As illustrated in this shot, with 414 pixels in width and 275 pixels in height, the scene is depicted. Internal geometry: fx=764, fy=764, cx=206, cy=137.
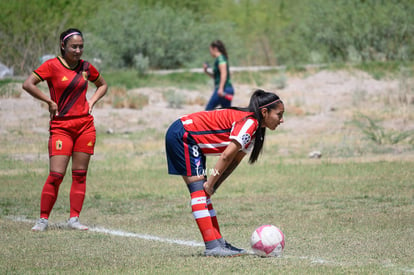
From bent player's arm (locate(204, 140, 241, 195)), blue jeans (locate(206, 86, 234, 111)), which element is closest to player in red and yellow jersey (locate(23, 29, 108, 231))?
bent player's arm (locate(204, 140, 241, 195))

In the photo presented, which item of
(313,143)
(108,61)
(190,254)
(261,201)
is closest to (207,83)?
(108,61)

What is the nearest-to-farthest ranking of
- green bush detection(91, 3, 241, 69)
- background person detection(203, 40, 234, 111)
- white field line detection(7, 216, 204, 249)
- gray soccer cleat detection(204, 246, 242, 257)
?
1. gray soccer cleat detection(204, 246, 242, 257)
2. white field line detection(7, 216, 204, 249)
3. background person detection(203, 40, 234, 111)
4. green bush detection(91, 3, 241, 69)

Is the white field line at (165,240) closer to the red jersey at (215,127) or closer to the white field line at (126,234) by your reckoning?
the white field line at (126,234)

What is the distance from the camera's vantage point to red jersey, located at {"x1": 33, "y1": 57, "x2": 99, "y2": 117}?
882 centimetres

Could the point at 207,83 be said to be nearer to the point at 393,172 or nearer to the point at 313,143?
the point at 313,143

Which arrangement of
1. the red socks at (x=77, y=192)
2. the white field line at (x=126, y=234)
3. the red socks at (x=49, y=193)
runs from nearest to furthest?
the white field line at (x=126, y=234), the red socks at (x=49, y=193), the red socks at (x=77, y=192)

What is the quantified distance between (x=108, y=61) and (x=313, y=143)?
44.6 ft

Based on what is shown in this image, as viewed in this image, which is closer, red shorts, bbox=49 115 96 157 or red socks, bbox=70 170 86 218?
red shorts, bbox=49 115 96 157

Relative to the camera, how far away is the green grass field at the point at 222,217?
6758mm

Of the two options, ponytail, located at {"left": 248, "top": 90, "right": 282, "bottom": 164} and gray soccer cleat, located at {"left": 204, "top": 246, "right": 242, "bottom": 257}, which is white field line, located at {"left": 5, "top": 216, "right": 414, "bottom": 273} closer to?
gray soccer cleat, located at {"left": 204, "top": 246, "right": 242, "bottom": 257}

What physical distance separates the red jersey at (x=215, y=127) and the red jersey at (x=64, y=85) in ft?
7.17

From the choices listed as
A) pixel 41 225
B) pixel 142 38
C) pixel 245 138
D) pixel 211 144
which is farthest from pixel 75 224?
pixel 142 38

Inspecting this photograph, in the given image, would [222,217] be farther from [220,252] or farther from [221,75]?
[221,75]

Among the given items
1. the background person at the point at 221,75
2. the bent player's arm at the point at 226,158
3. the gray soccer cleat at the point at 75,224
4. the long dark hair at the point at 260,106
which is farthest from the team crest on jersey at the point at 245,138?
the background person at the point at 221,75
